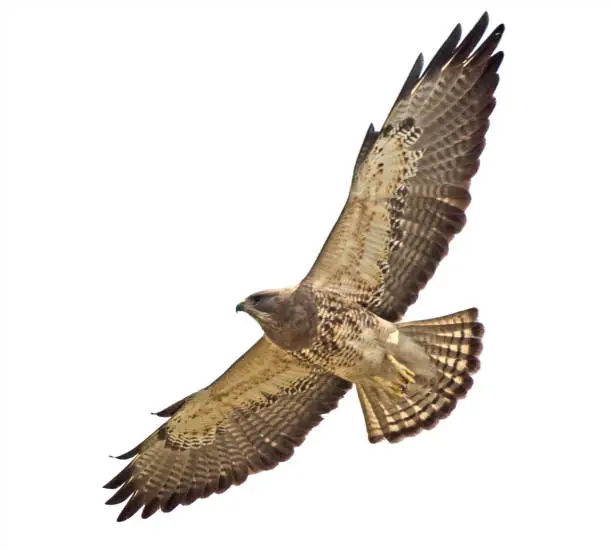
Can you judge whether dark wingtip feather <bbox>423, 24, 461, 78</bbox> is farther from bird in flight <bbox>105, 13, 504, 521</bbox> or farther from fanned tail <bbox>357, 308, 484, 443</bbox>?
fanned tail <bbox>357, 308, 484, 443</bbox>

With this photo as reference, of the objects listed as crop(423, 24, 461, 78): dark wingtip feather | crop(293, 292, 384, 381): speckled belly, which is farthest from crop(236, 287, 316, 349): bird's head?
crop(423, 24, 461, 78): dark wingtip feather

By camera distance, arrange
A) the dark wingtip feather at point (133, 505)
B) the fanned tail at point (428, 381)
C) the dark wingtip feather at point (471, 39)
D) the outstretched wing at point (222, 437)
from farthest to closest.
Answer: the dark wingtip feather at point (133, 505) → the outstretched wing at point (222, 437) → the fanned tail at point (428, 381) → the dark wingtip feather at point (471, 39)

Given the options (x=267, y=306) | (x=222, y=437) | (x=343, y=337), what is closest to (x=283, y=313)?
(x=267, y=306)

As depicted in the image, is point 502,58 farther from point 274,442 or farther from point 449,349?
point 274,442

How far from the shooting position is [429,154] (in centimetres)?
1373

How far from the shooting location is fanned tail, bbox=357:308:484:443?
14352 millimetres

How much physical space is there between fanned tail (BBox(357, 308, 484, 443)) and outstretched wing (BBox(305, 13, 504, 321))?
0.90 m

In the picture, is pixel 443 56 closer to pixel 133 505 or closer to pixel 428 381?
pixel 428 381

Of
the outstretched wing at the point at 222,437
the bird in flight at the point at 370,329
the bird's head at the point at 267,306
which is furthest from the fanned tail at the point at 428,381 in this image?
the bird's head at the point at 267,306

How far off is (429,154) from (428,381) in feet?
7.69

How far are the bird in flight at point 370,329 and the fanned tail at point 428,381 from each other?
0.01 metres

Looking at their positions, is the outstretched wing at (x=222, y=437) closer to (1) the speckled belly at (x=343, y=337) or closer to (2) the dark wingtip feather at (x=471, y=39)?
(1) the speckled belly at (x=343, y=337)

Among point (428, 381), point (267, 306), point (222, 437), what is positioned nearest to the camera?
point (267, 306)

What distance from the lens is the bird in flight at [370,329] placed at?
13680 millimetres
